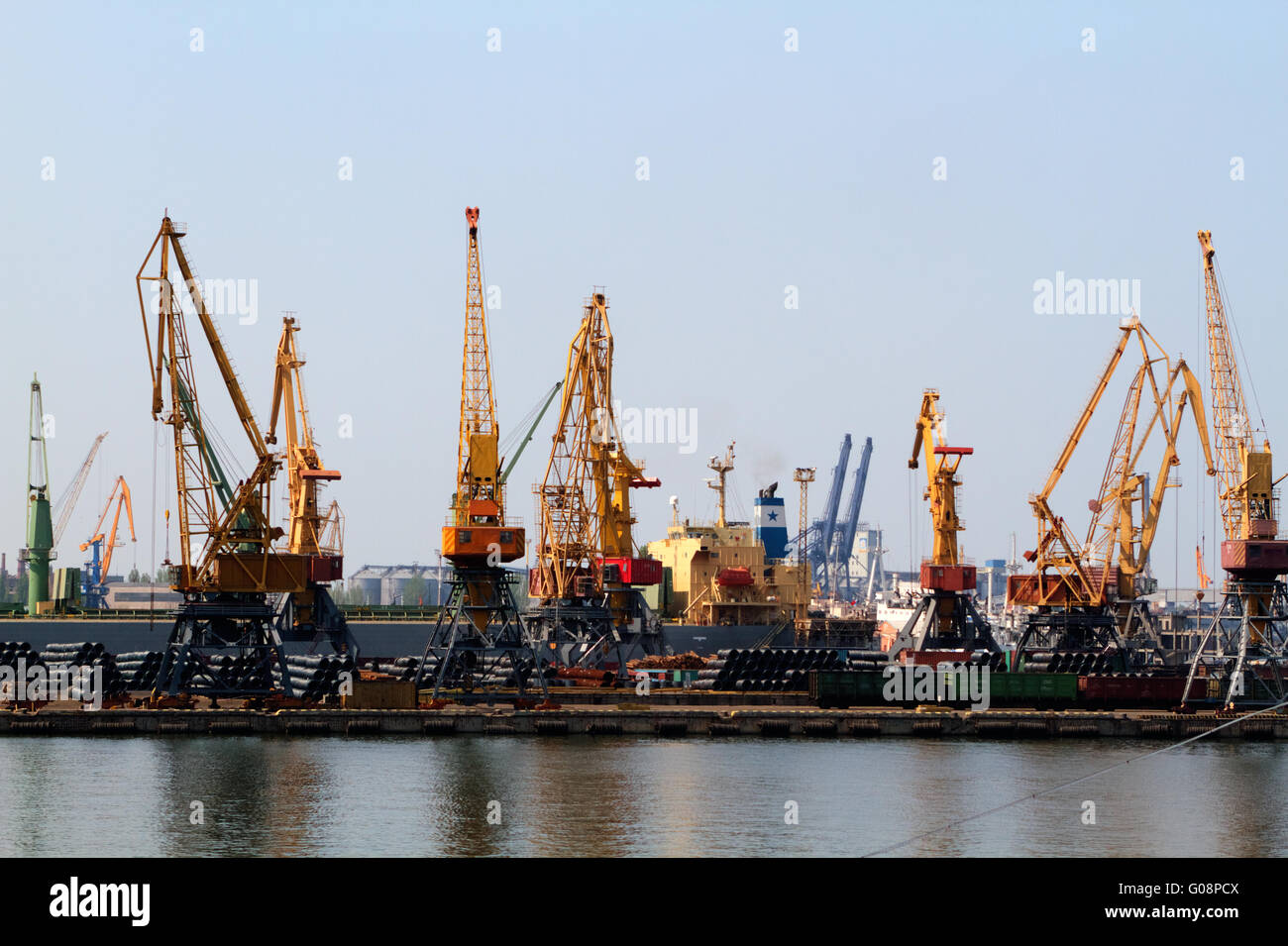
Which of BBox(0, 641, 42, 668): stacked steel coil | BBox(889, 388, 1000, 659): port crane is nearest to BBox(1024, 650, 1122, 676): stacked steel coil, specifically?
BBox(889, 388, 1000, 659): port crane

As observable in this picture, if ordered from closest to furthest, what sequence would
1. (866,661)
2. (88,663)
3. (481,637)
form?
1. (481,637)
2. (88,663)
3. (866,661)

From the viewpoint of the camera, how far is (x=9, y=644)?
93.8 metres

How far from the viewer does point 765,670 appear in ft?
303

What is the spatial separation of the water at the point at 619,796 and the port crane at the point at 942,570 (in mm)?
34921

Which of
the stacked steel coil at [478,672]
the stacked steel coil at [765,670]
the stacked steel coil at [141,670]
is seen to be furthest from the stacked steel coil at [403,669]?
the stacked steel coil at [765,670]

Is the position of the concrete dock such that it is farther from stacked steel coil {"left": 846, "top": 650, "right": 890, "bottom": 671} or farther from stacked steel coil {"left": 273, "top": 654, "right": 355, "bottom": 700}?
stacked steel coil {"left": 846, "top": 650, "right": 890, "bottom": 671}

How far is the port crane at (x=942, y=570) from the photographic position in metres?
112

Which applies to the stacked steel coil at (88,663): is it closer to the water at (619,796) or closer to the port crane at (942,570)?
the water at (619,796)

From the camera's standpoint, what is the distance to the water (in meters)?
49.5

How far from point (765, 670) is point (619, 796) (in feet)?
118

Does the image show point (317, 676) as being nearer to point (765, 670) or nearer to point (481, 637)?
point (481, 637)

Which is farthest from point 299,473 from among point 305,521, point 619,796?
point 619,796
